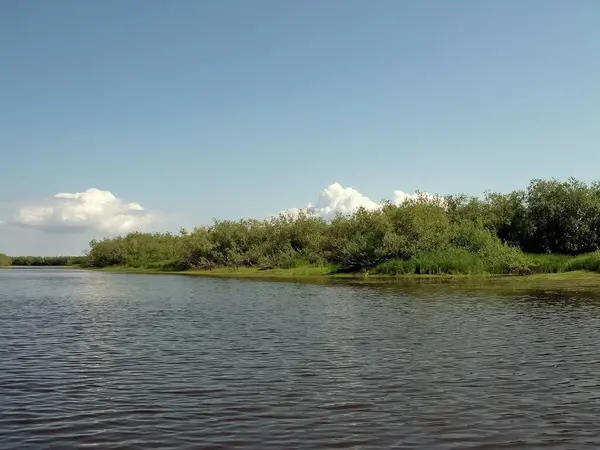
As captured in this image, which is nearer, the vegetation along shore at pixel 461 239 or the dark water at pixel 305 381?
the dark water at pixel 305 381

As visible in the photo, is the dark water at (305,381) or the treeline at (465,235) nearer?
the dark water at (305,381)

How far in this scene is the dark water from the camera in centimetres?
1385

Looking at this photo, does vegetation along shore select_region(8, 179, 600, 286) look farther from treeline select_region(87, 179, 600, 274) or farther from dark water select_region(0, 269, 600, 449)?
dark water select_region(0, 269, 600, 449)

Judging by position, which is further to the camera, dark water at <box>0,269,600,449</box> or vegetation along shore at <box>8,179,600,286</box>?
vegetation along shore at <box>8,179,600,286</box>

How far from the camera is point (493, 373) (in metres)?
20.1

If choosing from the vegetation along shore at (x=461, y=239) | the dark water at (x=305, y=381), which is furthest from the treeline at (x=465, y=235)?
the dark water at (x=305, y=381)

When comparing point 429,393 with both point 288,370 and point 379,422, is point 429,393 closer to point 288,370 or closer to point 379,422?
point 379,422

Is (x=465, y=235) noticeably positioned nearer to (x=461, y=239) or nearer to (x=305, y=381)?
(x=461, y=239)

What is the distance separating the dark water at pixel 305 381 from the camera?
13852mm

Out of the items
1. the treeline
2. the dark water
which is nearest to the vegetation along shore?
the treeline

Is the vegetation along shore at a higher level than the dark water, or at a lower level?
higher

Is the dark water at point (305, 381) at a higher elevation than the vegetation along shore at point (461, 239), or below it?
below

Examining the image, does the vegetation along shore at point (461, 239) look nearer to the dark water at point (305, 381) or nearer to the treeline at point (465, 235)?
the treeline at point (465, 235)

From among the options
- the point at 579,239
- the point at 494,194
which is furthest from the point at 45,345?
the point at 494,194
